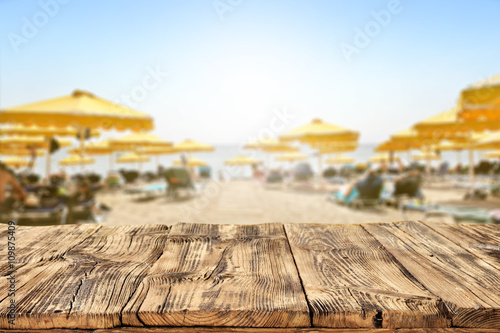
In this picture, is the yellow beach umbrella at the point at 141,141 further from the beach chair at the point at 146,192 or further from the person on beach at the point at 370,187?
the person on beach at the point at 370,187

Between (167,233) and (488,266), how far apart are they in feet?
3.15

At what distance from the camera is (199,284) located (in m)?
0.81

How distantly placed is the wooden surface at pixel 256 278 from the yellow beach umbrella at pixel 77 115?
5051 millimetres

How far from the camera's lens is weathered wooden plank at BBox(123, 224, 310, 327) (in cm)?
68

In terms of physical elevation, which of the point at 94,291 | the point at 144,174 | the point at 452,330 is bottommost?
the point at 144,174

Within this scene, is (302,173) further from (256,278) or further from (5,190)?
(256,278)

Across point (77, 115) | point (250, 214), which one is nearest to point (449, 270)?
point (77, 115)

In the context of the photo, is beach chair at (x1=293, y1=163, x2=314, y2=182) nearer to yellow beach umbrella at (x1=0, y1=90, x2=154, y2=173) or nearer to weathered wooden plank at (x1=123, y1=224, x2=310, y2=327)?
yellow beach umbrella at (x1=0, y1=90, x2=154, y2=173)

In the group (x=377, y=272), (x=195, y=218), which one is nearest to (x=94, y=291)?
(x=377, y=272)

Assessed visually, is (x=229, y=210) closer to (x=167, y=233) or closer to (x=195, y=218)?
(x=195, y=218)

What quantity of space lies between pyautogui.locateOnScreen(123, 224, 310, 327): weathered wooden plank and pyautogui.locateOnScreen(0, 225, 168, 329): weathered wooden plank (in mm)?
43

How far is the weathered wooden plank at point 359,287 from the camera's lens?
68 centimetres

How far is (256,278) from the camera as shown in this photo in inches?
33.3

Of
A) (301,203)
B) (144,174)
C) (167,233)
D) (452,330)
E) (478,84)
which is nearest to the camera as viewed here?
(452,330)
